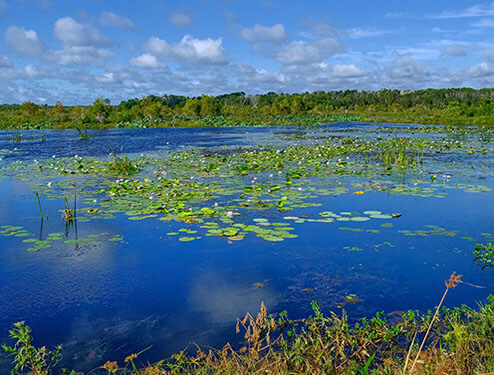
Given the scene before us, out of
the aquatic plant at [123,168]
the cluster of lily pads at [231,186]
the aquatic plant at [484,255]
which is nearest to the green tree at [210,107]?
the cluster of lily pads at [231,186]

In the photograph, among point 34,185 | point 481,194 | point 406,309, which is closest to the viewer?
point 406,309

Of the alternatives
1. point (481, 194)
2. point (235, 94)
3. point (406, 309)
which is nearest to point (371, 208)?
point (481, 194)

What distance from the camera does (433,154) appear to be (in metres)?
16.4

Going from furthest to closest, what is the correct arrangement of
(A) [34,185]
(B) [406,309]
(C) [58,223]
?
(A) [34,185]
(C) [58,223]
(B) [406,309]

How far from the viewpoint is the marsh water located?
4.12 meters

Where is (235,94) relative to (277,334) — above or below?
above

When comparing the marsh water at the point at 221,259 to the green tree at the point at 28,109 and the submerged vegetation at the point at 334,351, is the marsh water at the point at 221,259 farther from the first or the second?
the green tree at the point at 28,109

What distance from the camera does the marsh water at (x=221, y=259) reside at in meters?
4.12

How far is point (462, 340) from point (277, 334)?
1604 millimetres

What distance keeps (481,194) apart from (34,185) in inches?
444

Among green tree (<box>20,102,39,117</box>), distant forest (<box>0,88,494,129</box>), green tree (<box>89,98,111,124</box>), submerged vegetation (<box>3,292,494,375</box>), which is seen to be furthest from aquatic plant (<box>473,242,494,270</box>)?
green tree (<box>20,102,39,117</box>)

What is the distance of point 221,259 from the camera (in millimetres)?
5672

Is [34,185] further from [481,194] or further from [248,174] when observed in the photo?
[481,194]

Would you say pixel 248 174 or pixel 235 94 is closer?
pixel 248 174
